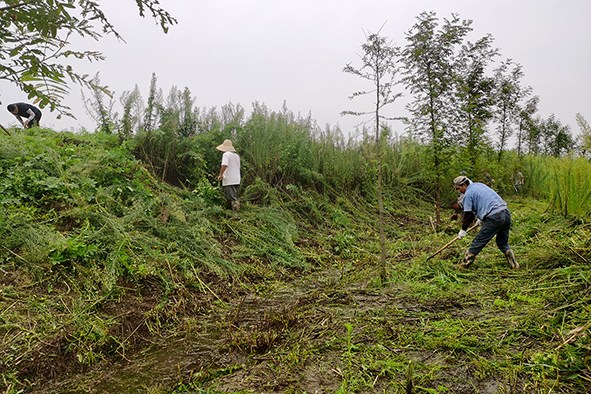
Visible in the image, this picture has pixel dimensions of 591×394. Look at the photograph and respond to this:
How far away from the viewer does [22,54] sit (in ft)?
4.04

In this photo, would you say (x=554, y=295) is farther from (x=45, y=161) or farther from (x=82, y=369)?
(x=45, y=161)

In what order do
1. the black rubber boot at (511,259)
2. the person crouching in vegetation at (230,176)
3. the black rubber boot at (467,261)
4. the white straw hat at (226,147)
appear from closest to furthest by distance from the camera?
the black rubber boot at (511,259) < the black rubber boot at (467,261) < the person crouching in vegetation at (230,176) < the white straw hat at (226,147)

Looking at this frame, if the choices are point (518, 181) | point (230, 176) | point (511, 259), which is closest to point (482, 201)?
point (511, 259)

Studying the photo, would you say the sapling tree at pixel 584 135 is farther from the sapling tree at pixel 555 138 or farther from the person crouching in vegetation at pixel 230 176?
the sapling tree at pixel 555 138

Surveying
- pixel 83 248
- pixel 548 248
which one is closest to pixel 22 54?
pixel 83 248

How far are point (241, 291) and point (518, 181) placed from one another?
13.1 m

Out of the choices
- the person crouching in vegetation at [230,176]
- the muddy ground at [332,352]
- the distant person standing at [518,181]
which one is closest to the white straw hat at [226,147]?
the person crouching in vegetation at [230,176]

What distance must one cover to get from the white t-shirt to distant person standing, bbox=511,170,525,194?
1171 cm

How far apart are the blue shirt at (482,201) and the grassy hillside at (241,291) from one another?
0.80 meters

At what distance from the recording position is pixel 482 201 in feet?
18.5

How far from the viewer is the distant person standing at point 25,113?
732 cm

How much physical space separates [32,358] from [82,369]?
15.4 inches

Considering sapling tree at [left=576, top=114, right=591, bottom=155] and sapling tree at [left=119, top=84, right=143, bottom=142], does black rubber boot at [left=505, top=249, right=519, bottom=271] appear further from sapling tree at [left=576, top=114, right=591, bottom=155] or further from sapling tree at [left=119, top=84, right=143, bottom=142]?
sapling tree at [left=119, top=84, right=143, bottom=142]

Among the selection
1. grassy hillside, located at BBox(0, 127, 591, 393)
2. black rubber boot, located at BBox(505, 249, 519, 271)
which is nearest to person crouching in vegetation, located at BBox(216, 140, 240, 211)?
grassy hillside, located at BBox(0, 127, 591, 393)
